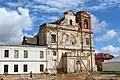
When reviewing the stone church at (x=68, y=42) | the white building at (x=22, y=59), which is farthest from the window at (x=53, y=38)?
the white building at (x=22, y=59)

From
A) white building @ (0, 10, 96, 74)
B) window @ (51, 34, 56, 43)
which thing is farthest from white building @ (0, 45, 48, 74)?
window @ (51, 34, 56, 43)

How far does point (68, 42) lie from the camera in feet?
188

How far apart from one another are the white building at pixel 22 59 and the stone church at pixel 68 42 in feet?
5.75

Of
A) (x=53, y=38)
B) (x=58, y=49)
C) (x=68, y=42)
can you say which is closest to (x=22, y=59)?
(x=58, y=49)

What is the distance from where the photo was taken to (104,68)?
209 ft

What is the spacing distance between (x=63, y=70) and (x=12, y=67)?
11.6m

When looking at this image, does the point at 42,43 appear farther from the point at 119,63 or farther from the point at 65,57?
the point at 119,63

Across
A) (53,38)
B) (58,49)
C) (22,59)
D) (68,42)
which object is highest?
(53,38)

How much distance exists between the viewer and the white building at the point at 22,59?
158 ft

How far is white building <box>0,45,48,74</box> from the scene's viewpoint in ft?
158

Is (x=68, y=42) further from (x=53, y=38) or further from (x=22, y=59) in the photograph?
(x=22, y=59)

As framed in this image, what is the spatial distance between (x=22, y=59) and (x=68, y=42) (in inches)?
497

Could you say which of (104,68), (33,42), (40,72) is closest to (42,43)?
(33,42)

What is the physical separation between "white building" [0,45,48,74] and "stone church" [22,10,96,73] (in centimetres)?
175
